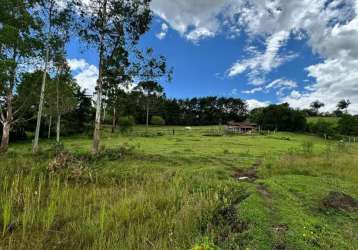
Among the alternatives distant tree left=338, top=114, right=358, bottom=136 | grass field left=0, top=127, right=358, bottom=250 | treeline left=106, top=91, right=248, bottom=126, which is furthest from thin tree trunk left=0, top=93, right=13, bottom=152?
distant tree left=338, top=114, right=358, bottom=136

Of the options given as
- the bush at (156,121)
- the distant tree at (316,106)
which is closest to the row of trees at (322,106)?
the distant tree at (316,106)

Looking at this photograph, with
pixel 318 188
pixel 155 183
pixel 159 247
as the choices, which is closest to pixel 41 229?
pixel 159 247

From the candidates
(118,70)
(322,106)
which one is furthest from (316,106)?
(118,70)

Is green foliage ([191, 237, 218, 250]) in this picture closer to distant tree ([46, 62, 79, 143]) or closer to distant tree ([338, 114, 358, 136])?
distant tree ([46, 62, 79, 143])

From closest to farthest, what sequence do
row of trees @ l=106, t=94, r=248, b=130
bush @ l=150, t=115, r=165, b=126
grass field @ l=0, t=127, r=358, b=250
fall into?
1. grass field @ l=0, t=127, r=358, b=250
2. bush @ l=150, t=115, r=165, b=126
3. row of trees @ l=106, t=94, r=248, b=130

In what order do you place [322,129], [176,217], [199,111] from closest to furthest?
[176,217] → [322,129] → [199,111]

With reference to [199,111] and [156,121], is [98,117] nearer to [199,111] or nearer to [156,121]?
[156,121]

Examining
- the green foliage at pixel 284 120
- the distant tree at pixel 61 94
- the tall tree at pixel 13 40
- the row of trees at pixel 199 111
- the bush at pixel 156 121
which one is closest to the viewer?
the tall tree at pixel 13 40

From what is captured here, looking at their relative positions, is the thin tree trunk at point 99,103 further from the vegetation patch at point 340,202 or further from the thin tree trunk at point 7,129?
the vegetation patch at point 340,202

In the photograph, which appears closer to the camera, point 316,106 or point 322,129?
point 322,129

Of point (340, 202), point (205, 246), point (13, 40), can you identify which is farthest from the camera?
point (13, 40)

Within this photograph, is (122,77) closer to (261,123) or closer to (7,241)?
(7,241)

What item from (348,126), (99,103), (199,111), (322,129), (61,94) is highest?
(199,111)

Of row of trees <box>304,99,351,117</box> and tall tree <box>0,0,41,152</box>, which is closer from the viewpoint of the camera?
tall tree <box>0,0,41,152</box>
